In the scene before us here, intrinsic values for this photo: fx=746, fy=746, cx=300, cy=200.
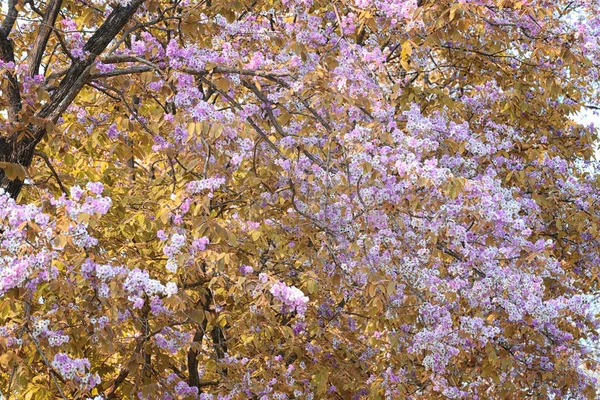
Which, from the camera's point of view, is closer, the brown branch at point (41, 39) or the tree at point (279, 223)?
the tree at point (279, 223)

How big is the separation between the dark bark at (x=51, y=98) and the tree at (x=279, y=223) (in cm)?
1

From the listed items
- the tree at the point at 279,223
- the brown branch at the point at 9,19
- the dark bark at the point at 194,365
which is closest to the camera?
the tree at the point at 279,223

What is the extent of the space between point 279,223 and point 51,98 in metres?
1.99

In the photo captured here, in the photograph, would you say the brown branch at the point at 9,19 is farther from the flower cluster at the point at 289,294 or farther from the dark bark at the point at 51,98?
the flower cluster at the point at 289,294

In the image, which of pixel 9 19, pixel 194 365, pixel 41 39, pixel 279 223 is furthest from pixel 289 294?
pixel 194 365

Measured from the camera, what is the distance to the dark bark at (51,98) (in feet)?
15.1

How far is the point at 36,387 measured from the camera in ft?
17.2

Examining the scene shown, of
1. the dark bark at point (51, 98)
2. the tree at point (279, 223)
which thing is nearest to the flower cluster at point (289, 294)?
the tree at point (279, 223)

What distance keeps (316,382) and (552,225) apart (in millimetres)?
4286

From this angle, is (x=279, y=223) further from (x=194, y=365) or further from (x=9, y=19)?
(x=9, y=19)

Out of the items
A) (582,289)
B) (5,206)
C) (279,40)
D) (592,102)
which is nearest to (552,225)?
(582,289)

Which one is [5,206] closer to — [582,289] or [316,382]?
[316,382]

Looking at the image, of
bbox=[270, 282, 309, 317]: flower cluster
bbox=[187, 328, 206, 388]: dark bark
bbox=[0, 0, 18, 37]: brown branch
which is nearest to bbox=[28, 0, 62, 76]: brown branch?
bbox=[0, 0, 18, 37]: brown branch

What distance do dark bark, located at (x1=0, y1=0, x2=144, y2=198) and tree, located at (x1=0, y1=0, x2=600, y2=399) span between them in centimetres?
1
